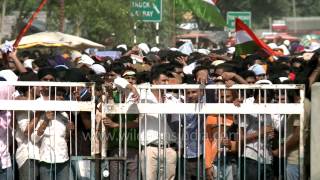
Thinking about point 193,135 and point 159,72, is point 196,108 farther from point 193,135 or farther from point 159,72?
point 159,72

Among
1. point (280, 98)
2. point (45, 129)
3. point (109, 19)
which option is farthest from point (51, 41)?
point (280, 98)

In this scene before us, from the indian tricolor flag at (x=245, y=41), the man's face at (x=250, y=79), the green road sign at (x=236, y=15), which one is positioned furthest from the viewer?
the green road sign at (x=236, y=15)

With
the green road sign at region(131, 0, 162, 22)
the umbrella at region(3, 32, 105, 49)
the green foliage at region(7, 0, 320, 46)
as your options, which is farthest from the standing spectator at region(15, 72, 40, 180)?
the umbrella at region(3, 32, 105, 49)

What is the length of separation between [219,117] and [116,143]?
3.12 feet

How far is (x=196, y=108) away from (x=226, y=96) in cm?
31

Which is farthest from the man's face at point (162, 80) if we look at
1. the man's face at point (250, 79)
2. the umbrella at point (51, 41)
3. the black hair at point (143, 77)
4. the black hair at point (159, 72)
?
the umbrella at point (51, 41)

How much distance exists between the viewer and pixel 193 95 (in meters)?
7.54

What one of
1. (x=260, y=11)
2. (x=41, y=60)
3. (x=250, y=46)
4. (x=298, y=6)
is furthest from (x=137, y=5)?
(x=298, y=6)

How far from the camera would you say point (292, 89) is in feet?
24.5

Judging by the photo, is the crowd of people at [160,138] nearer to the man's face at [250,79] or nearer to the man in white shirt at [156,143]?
the man in white shirt at [156,143]

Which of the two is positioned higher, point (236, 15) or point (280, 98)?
point (236, 15)

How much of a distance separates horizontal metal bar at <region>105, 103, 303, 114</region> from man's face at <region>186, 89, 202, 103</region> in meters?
0.08

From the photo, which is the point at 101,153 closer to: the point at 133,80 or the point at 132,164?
the point at 132,164

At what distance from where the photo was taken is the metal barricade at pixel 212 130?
7.45m
